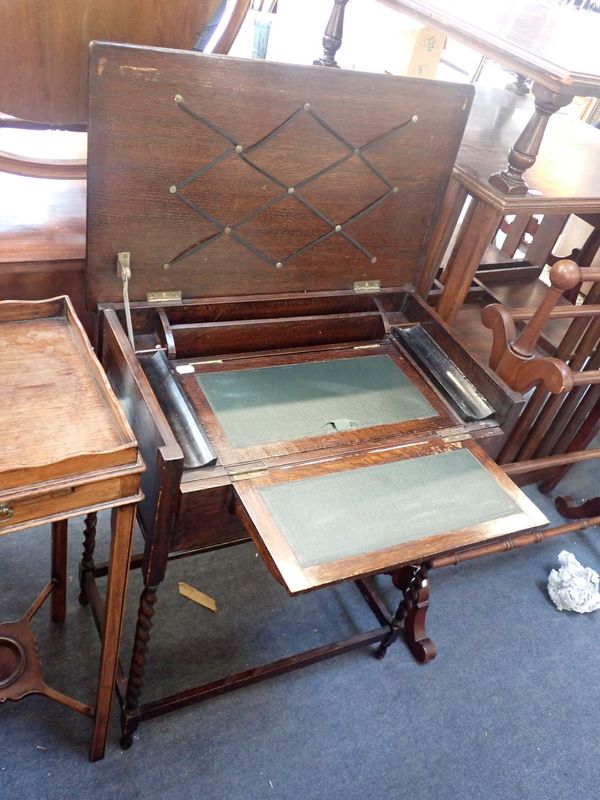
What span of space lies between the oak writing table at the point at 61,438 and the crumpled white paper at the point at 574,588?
4.74 ft

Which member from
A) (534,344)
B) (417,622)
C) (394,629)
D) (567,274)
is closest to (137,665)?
(394,629)

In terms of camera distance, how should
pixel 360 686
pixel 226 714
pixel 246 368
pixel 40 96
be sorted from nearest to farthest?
pixel 40 96
pixel 246 368
pixel 226 714
pixel 360 686

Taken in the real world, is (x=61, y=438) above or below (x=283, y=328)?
above

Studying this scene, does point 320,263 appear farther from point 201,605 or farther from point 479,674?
point 479,674

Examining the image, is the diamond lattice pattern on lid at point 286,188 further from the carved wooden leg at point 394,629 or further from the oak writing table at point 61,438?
the carved wooden leg at point 394,629

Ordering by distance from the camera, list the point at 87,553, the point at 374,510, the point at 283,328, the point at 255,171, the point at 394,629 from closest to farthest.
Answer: the point at 374,510, the point at 255,171, the point at 283,328, the point at 87,553, the point at 394,629

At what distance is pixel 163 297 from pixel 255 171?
1.05 ft

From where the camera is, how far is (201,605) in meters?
1.84

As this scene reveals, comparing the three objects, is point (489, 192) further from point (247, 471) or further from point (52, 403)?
point (52, 403)

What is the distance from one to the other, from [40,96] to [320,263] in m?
0.66

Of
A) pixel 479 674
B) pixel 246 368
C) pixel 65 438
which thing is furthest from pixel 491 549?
pixel 65 438

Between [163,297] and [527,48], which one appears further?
[163,297]

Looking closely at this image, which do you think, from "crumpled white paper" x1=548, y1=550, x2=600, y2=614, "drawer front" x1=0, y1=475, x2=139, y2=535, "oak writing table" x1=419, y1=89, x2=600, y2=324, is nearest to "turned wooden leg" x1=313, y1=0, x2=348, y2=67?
"oak writing table" x1=419, y1=89, x2=600, y2=324

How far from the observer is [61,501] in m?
0.94
